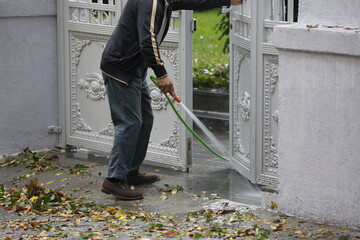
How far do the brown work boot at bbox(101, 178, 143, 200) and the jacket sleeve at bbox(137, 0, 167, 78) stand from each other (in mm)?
1038

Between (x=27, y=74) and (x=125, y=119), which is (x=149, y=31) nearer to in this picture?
(x=125, y=119)

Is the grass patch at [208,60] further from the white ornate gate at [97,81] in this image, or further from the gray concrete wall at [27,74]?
the gray concrete wall at [27,74]

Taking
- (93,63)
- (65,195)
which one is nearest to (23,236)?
(65,195)

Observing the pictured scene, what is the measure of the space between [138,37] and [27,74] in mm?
2319

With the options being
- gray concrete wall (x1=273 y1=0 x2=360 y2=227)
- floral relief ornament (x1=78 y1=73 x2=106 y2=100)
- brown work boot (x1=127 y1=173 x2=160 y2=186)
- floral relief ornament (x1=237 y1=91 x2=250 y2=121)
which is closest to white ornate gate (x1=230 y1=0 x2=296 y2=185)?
floral relief ornament (x1=237 y1=91 x2=250 y2=121)

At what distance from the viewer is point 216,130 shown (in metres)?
10.5

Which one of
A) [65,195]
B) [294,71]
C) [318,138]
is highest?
[294,71]

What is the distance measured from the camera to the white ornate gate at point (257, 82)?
7227mm

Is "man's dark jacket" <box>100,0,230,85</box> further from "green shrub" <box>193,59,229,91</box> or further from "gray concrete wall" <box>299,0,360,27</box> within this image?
"green shrub" <box>193,59,229,91</box>

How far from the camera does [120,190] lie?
7.04 meters

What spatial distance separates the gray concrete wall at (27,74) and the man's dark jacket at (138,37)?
199 centimetres

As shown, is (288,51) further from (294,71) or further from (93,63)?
(93,63)

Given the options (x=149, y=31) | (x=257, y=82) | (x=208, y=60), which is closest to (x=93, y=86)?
(x=257, y=82)

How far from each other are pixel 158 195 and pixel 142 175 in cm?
45
